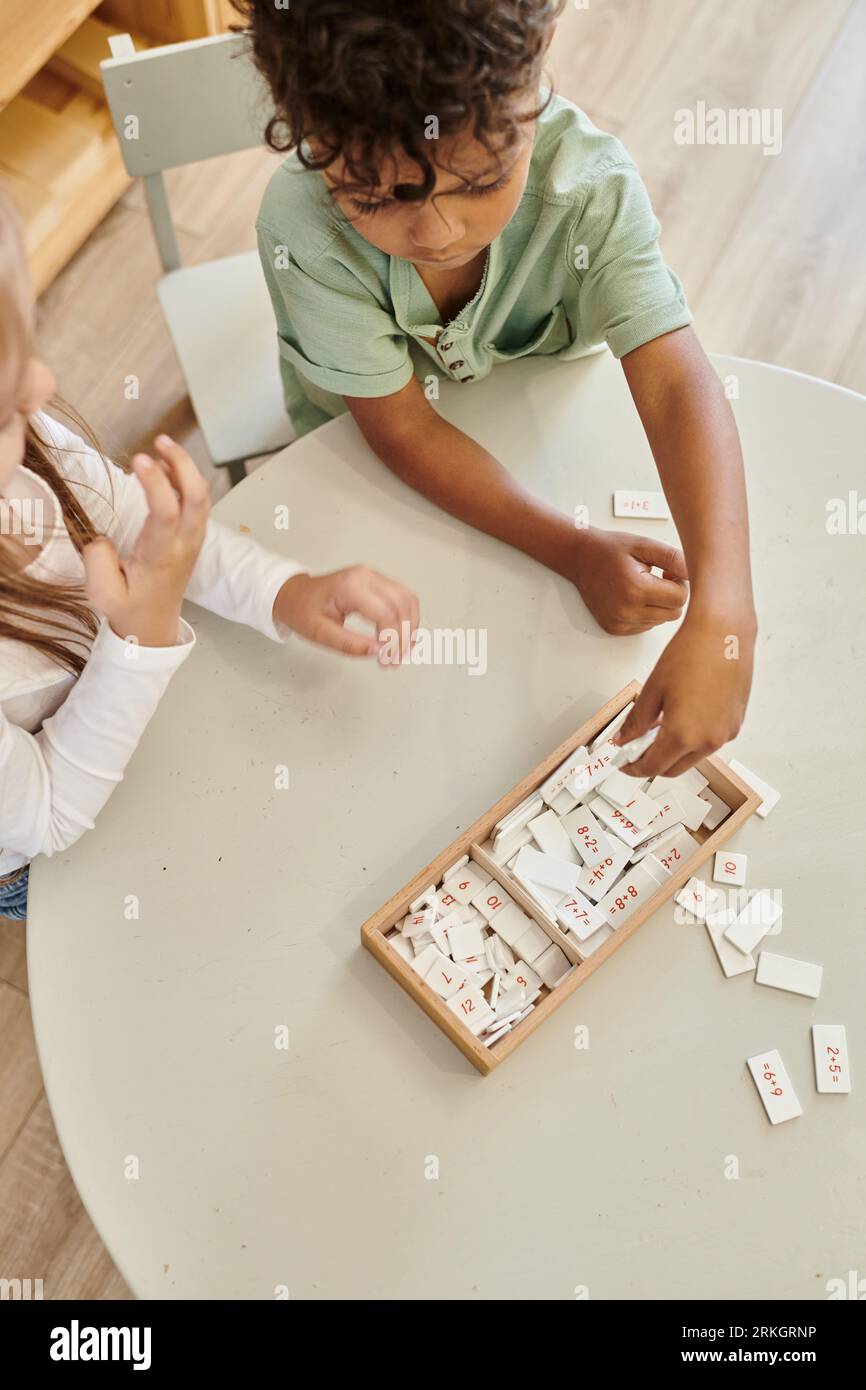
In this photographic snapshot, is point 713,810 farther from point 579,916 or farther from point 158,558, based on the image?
point 158,558

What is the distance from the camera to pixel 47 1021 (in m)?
0.89

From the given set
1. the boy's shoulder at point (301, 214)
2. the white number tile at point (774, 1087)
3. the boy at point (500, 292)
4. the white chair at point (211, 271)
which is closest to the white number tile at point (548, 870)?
the boy at point (500, 292)

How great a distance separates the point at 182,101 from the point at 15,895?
0.91 meters

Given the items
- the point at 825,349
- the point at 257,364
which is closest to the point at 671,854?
the point at 257,364

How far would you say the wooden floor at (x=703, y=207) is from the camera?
1.96 m

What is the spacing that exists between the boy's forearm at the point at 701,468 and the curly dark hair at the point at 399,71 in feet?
0.98

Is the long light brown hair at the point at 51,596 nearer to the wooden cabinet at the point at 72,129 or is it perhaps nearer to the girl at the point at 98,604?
the girl at the point at 98,604

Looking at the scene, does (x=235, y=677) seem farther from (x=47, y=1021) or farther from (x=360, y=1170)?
(x=360, y=1170)

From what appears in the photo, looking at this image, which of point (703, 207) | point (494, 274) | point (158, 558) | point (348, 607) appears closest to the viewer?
point (158, 558)

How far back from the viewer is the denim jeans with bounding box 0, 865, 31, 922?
42.9 inches

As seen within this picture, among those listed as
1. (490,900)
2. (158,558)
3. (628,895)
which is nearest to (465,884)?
(490,900)

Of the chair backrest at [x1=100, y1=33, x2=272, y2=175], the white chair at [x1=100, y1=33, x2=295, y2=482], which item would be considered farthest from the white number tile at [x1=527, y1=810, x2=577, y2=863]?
the chair backrest at [x1=100, y1=33, x2=272, y2=175]

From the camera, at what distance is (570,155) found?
3.28 ft

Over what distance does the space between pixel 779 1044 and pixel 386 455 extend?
0.64m
